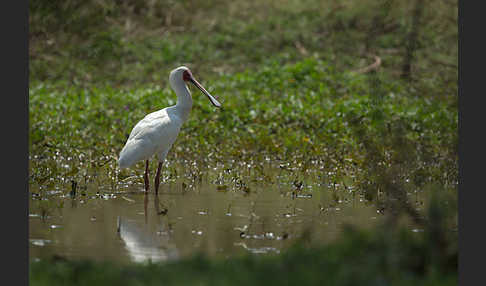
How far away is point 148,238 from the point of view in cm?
730

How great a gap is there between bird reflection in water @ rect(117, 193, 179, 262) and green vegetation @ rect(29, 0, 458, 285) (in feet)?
2.89

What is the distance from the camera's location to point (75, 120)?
1446 centimetres

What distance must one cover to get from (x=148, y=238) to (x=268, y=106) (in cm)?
813

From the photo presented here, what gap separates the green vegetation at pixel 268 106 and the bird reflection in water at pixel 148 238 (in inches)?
34.7

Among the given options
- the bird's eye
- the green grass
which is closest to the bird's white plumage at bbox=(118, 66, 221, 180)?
the bird's eye

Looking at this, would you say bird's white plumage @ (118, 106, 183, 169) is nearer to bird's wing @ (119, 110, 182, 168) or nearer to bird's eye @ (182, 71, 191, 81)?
bird's wing @ (119, 110, 182, 168)

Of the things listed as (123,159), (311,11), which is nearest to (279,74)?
(311,11)

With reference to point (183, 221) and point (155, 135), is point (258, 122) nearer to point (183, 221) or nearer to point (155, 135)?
point (155, 135)

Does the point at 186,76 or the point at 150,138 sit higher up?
the point at 186,76

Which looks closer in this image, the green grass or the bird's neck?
the bird's neck

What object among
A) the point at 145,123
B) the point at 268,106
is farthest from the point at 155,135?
the point at 268,106

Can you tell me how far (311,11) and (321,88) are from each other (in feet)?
19.8

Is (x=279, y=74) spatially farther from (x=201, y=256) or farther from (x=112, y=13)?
(x=201, y=256)

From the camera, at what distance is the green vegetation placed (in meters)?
5.48
